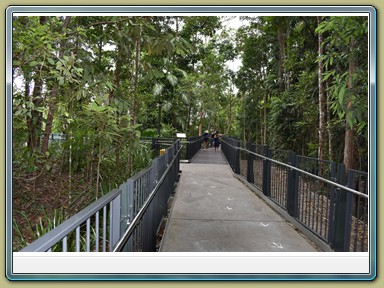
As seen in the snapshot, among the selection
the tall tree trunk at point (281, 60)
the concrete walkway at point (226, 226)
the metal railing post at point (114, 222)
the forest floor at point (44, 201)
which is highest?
the tall tree trunk at point (281, 60)

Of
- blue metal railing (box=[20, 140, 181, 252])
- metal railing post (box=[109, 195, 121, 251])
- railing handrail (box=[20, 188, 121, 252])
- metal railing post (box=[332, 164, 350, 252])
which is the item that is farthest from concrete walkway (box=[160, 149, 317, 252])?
railing handrail (box=[20, 188, 121, 252])

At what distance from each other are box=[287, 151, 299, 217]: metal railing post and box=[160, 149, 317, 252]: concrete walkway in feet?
0.77

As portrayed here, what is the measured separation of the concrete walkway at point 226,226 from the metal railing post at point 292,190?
234 millimetres

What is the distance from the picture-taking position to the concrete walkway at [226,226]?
149 inches

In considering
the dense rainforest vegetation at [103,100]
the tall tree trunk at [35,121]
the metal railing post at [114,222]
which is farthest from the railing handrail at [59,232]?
the tall tree trunk at [35,121]

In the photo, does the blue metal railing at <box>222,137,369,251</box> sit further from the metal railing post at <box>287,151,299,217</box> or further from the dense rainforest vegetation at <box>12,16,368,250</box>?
the dense rainforest vegetation at <box>12,16,368,250</box>

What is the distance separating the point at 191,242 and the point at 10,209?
222cm

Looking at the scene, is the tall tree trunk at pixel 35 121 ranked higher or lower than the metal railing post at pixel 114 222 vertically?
higher

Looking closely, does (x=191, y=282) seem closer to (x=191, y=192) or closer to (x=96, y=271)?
(x=96, y=271)

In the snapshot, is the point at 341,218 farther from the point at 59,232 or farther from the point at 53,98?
the point at 53,98

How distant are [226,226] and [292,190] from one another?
1257 millimetres

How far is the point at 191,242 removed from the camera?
3865 mm

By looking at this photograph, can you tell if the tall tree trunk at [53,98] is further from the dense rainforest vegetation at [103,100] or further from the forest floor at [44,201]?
the forest floor at [44,201]

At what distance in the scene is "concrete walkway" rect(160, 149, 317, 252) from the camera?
3783mm
